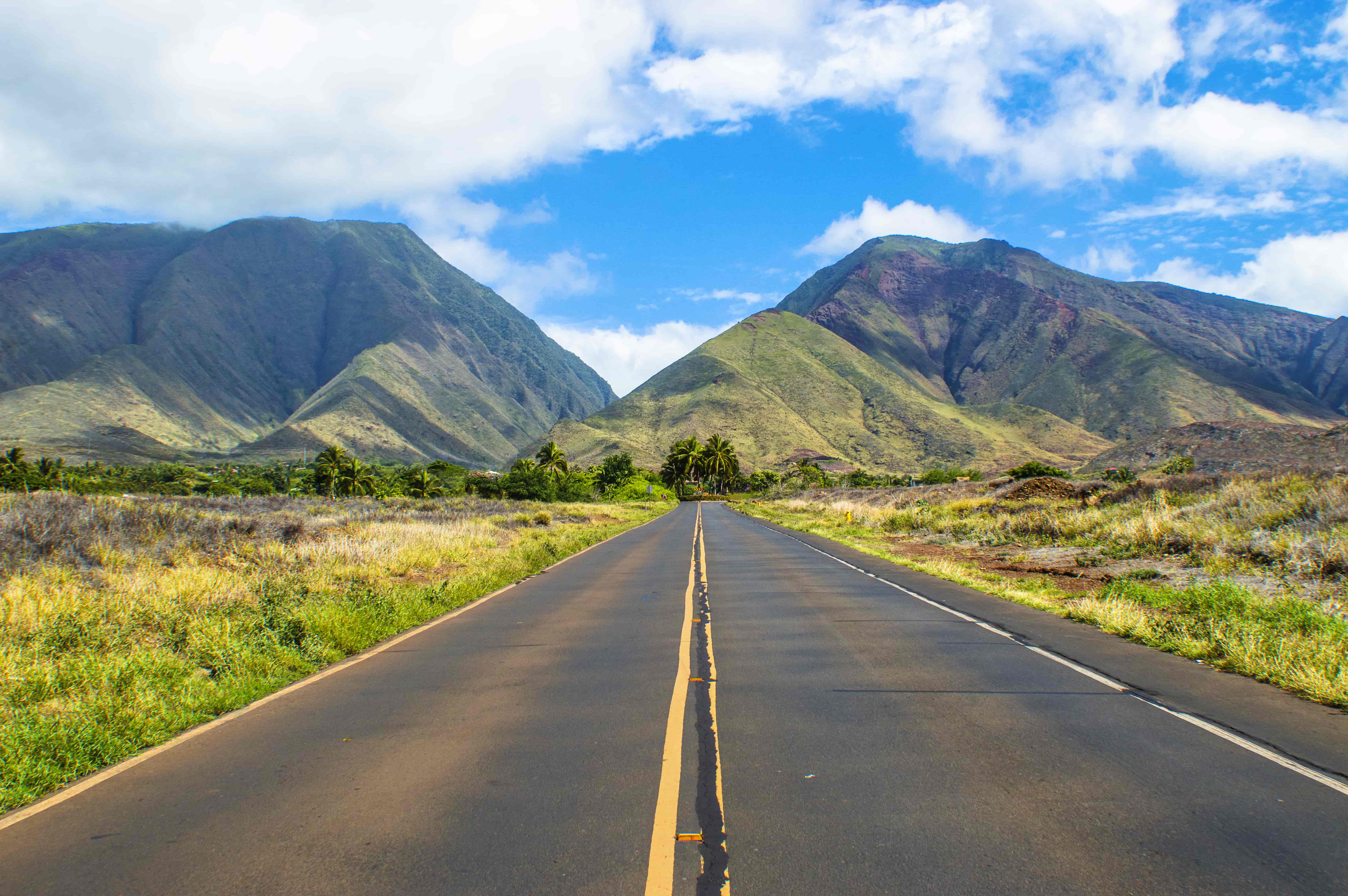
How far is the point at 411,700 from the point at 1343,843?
6.54 metres

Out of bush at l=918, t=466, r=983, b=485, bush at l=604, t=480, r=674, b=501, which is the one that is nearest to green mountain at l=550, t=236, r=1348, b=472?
bush at l=604, t=480, r=674, b=501

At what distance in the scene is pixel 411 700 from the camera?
678 cm

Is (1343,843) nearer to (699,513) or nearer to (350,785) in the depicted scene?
(350,785)

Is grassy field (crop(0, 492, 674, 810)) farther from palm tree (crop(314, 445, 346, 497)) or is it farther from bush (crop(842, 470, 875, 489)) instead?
bush (crop(842, 470, 875, 489))

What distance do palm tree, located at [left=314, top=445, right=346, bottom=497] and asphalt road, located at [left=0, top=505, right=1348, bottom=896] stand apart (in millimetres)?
84401

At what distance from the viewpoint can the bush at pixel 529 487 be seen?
70.9 metres

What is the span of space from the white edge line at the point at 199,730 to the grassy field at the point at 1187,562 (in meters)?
9.35

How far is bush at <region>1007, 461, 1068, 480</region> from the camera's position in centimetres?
4775

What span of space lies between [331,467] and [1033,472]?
74390 mm

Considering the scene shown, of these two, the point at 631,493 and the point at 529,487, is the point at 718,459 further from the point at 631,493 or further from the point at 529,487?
the point at 529,487

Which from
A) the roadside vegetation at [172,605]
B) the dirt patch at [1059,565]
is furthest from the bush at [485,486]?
the dirt patch at [1059,565]

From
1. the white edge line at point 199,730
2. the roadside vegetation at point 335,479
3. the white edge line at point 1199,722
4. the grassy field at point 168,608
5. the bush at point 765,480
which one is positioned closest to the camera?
the white edge line at point 199,730

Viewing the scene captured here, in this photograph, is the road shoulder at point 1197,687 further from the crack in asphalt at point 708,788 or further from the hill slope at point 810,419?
the hill slope at point 810,419

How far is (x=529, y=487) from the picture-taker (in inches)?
2820
